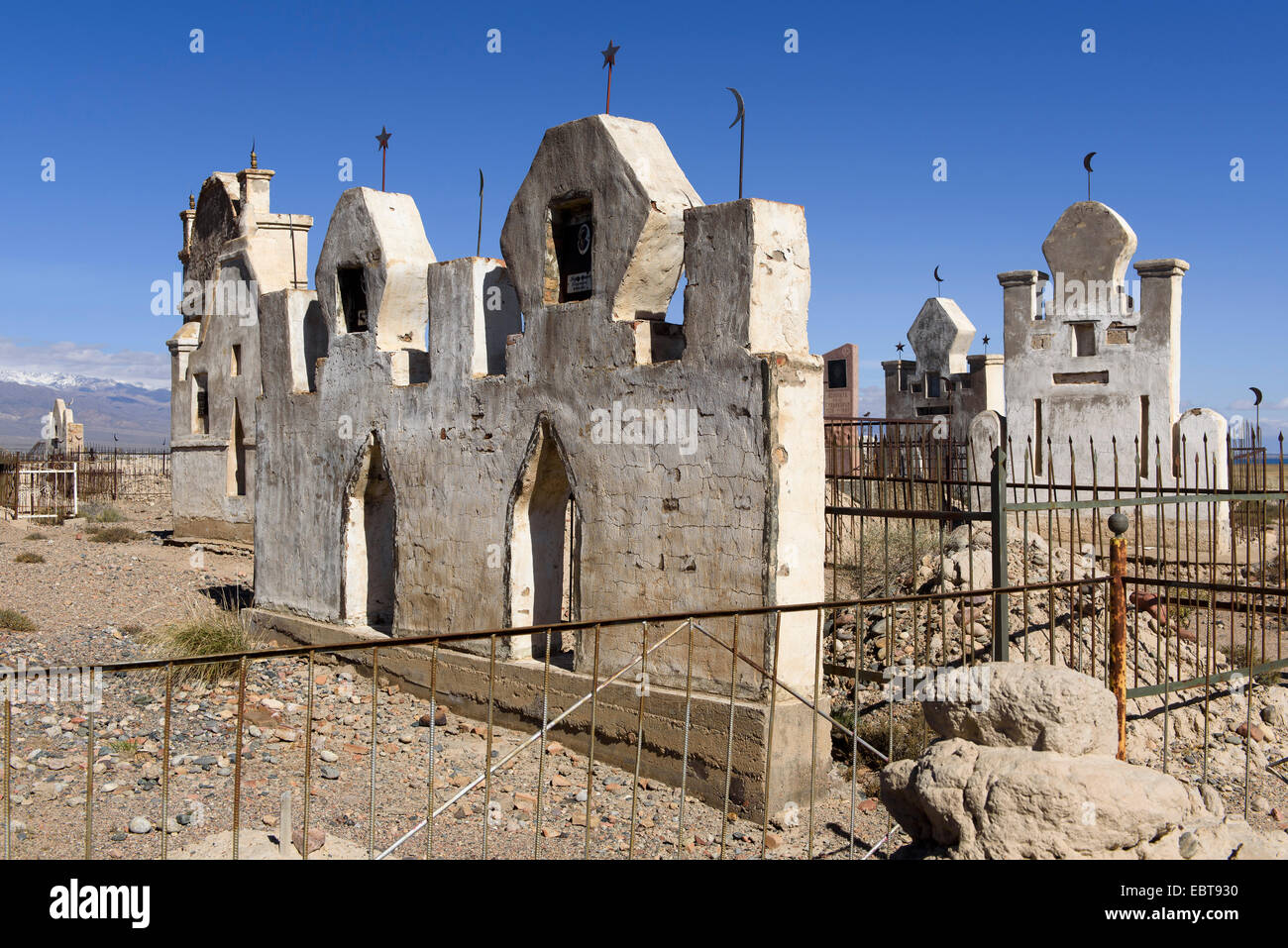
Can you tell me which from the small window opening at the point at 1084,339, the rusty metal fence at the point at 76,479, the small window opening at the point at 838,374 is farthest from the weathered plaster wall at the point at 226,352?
the small window opening at the point at 838,374

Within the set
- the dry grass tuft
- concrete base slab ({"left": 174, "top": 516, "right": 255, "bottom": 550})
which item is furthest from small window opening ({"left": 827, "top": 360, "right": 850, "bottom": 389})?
the dry grass tuft

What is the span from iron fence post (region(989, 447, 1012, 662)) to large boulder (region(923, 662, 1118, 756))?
236cm

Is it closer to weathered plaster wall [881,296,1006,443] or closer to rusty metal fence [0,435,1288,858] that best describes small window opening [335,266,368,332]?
rusty metal fence [0,435,1288,858]

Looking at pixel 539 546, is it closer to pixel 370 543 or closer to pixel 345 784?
pixel 345 784

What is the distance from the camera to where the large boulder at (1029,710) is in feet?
13.0

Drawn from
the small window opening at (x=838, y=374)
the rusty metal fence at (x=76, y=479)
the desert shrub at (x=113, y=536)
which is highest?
the small window opening at (x=838, y=374)

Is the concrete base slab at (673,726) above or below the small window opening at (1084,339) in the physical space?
below

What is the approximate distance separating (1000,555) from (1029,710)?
301cm

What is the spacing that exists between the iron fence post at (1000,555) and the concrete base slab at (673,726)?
48.5 inches

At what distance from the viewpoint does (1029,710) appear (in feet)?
13.1

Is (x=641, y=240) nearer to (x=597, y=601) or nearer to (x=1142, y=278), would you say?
(x=597, y=601)

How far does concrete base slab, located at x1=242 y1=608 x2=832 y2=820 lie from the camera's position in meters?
6.79

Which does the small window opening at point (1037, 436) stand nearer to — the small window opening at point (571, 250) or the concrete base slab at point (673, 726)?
the concrete base slab at point (673, 726)
